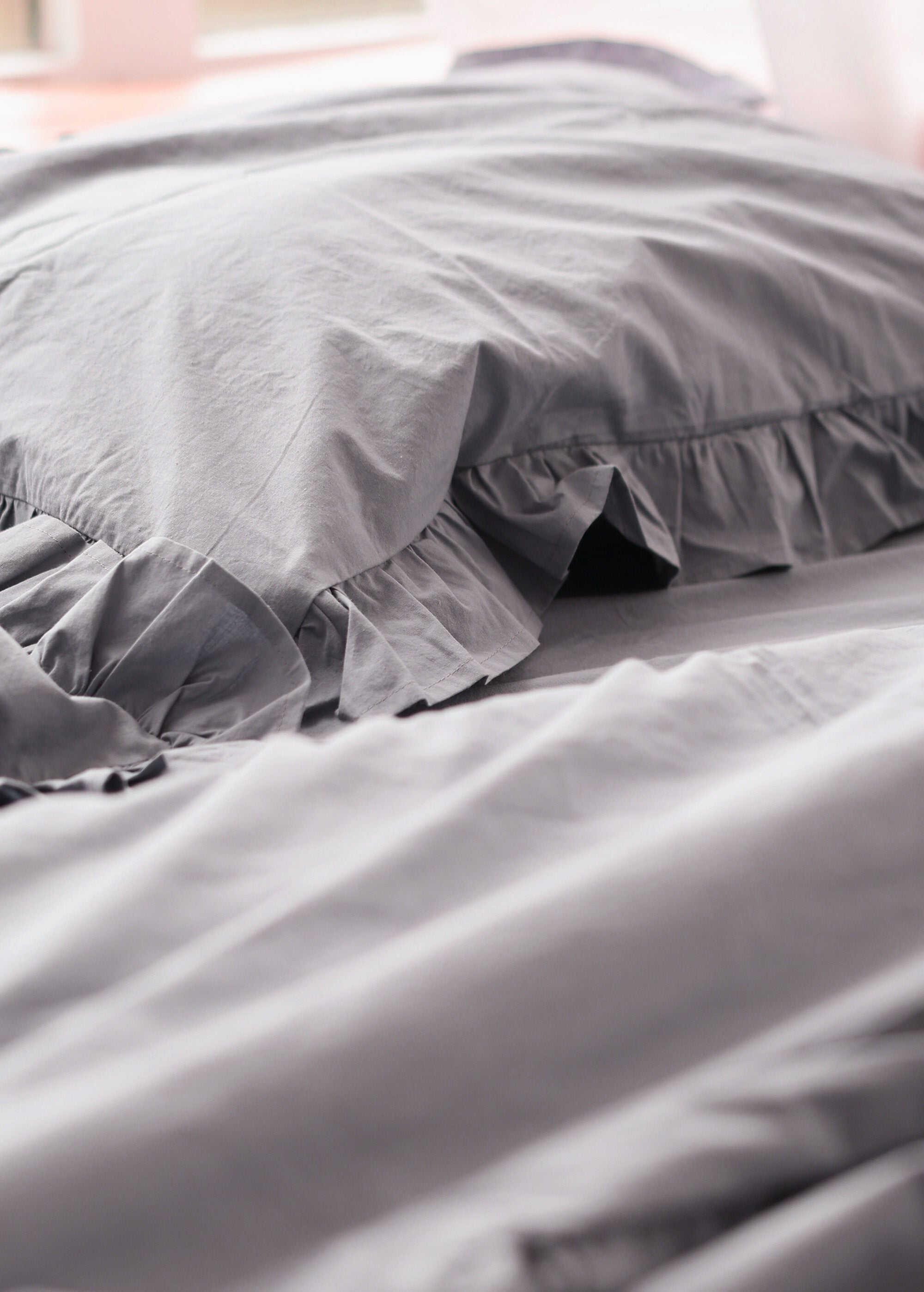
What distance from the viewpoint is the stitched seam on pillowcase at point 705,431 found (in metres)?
0.64

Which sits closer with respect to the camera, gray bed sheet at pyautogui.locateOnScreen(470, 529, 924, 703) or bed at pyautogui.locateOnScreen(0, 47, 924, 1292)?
bed at pyautogui.locateOnScreen(0, 47, 924, 1292)

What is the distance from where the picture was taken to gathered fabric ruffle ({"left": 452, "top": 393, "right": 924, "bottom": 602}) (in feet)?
2.06

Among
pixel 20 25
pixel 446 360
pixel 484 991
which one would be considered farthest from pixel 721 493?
pixel 20 25

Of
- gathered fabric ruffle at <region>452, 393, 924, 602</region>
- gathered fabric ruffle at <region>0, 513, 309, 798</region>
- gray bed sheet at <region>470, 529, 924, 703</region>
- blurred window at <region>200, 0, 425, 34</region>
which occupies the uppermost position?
blurred window at <region>200, 0, 425, 34</region>

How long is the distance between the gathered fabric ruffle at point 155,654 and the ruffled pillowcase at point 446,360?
15mm

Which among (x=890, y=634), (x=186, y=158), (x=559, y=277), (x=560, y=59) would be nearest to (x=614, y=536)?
(x=559, y=277)

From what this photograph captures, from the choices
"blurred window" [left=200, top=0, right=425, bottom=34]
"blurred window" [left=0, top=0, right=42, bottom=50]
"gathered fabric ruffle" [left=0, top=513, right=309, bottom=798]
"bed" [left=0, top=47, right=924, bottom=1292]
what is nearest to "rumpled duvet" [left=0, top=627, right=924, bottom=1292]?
"bed" [left=0, top=47, right=924, bottom=1292]

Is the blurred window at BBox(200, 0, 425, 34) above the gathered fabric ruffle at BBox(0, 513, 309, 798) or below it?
above

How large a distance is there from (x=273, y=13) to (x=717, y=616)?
3.32 m

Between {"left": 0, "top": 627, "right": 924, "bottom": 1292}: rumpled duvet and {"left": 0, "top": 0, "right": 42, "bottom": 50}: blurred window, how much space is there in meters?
3.30

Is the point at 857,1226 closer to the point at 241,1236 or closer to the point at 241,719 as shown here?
the point at 241,1236

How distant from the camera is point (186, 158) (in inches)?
32.8

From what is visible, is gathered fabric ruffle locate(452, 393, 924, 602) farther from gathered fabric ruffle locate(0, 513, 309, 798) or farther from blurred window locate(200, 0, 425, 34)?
blurred window locate(200, 0, 425, 34)

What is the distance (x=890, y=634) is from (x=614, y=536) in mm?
263
